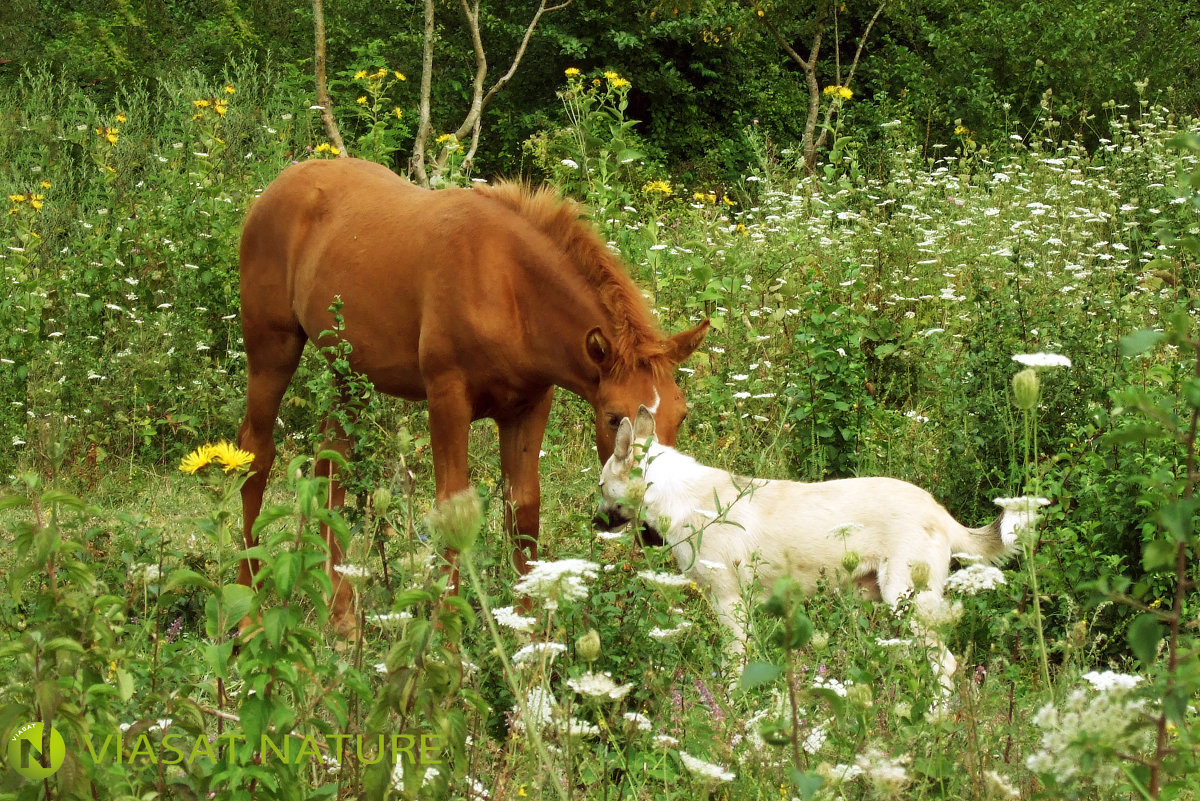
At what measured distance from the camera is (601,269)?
14.6 ft

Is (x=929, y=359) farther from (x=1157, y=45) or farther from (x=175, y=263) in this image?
(x=1157, y=45)

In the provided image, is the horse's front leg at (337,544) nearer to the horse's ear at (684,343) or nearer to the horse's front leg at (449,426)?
the horse's front leg at (449,426)

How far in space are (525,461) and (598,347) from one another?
70cm

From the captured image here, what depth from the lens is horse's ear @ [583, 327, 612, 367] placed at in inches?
168

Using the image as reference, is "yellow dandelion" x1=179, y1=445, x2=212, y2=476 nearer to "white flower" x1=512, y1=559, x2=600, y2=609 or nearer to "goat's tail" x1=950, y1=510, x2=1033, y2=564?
"white flower" x1=512, y1=559, x2=600, y2=609

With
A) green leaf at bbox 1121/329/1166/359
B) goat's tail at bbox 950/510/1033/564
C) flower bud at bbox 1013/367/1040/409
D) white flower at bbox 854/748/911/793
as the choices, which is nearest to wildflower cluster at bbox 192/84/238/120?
goat's tail at bbox 950/510/1033/564

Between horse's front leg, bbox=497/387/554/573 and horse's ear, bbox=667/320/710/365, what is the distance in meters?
0.67

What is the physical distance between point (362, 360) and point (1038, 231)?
173 inches

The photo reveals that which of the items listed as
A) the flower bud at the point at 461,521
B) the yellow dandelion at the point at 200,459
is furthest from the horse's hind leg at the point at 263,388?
the flower bud at the point at 461,521

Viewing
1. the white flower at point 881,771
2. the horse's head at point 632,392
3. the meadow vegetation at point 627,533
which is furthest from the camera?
the horse's head at point 632,392

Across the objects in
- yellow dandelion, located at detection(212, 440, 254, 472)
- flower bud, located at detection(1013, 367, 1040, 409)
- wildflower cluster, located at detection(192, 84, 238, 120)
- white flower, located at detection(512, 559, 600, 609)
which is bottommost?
white flower, located at detection(512, 559, 600, 609)

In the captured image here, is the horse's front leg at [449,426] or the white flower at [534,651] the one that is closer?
the white flower at [534,651]

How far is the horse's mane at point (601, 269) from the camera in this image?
4.29 m

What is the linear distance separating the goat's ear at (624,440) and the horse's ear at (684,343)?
0.55m
